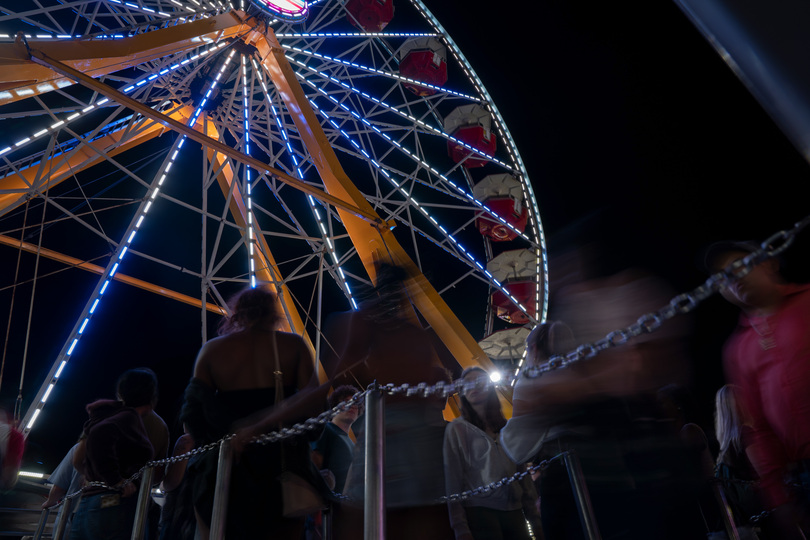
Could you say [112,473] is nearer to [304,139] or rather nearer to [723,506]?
[723,506]

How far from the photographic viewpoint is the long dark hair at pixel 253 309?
2.45m

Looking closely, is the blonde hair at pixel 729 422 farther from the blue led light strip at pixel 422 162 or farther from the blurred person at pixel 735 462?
the blue led light strip at pixel 422 162

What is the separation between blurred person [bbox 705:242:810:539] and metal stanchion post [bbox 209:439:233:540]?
193 cm

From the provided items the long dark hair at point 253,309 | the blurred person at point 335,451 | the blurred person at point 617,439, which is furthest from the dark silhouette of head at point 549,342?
the blurred person at point 335,451

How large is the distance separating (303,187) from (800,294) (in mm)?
4737

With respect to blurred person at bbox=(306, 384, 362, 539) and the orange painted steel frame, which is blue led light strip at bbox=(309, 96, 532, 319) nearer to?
the orange painted steel frame

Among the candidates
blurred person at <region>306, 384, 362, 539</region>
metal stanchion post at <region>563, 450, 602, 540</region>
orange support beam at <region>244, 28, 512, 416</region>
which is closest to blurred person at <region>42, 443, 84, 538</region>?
blurred person at <region>306, 384, 362, 539</region>

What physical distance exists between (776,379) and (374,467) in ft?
4.82

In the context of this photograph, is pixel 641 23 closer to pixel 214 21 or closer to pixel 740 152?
pixel 740 152

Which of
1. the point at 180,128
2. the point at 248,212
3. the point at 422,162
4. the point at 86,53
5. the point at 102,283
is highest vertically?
the point at 422,162

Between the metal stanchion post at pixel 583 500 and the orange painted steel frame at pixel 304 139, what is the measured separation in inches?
109

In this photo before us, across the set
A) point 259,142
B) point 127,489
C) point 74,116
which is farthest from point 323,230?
point 127,489

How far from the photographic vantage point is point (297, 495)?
2008 millimetres

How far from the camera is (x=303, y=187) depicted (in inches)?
228
